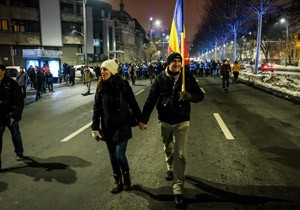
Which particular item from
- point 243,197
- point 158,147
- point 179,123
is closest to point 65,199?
point 179,123

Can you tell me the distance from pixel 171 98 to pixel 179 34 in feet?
3.86

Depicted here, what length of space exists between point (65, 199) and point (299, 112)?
9674 mm

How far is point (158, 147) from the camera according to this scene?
23.6ft

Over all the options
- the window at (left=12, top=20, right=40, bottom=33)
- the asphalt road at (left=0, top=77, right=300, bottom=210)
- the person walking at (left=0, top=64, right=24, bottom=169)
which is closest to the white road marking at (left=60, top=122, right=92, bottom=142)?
the asphalt road at (left=0, top=77, right=300, bottom=210)

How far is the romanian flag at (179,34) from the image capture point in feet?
16.1

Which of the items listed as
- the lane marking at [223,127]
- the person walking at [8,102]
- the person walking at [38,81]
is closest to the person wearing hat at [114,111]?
the person walking at [8,102]

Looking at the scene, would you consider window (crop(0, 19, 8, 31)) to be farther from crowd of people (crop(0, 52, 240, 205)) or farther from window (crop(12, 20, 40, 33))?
crowd of people (crop(0, 52, 240, 205))

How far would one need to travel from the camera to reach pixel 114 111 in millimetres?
4535

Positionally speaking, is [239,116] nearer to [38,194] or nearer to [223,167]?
[223,167]

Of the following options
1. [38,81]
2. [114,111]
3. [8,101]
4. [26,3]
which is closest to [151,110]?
[114,111]

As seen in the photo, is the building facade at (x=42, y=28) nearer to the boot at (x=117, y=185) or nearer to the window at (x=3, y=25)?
the window at (x=3, y=25)

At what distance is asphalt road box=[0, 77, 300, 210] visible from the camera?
441 cm

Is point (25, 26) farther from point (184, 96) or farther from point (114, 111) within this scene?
point (184, 96)

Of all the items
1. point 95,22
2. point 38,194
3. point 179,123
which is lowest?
point 38,194
